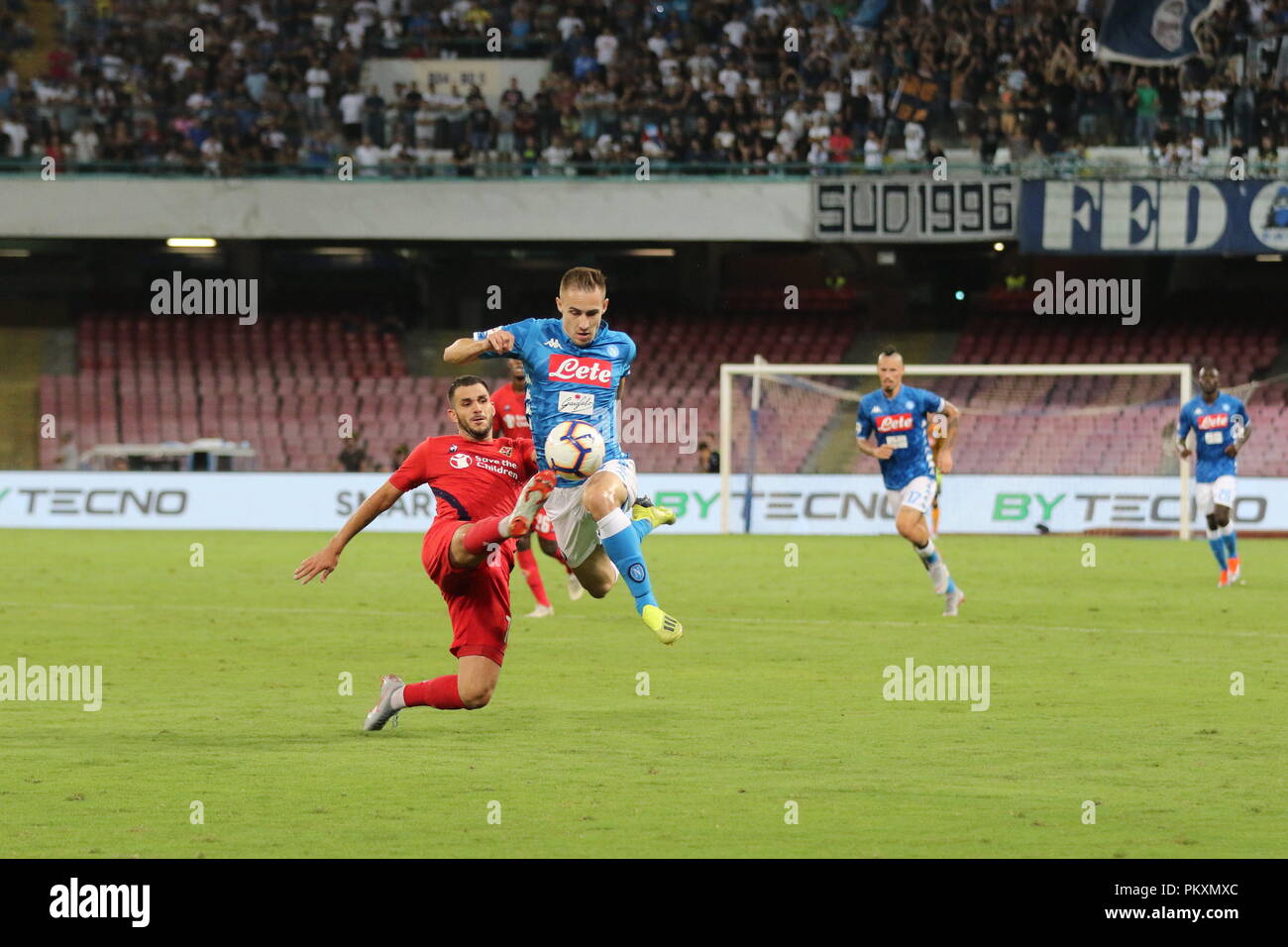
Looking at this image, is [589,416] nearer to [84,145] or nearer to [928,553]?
[928,553]

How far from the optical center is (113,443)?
3681 cm

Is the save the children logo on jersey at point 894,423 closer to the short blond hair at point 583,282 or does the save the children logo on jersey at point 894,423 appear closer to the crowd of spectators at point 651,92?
the short blond hair at point 583,282

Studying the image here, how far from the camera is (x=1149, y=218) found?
3434 cm

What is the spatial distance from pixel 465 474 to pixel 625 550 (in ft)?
3.39

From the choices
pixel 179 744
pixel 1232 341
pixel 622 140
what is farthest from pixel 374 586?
pixel 1232 341

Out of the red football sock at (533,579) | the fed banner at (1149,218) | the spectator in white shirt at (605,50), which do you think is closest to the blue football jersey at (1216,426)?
the red football sock at (533,579)

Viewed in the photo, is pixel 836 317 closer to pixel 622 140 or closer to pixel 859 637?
pixel 622 140

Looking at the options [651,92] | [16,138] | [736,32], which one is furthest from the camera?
[736,32]

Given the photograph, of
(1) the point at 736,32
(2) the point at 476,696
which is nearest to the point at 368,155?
(1) the point at 736,32

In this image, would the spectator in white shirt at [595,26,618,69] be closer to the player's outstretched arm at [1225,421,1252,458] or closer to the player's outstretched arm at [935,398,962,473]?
the player's outstretched arm at [1225,421,1252,458]

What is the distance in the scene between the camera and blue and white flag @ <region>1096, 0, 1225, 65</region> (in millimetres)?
35531

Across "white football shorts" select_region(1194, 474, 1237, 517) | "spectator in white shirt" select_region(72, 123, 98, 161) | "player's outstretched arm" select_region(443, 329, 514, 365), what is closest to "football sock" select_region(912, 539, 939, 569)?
"white football shorts" select_region(1194, 474, 1237, 517)

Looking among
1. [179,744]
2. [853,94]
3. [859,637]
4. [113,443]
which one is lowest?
[113,443]

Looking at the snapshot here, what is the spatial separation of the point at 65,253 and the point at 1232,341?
25059 millimetres
